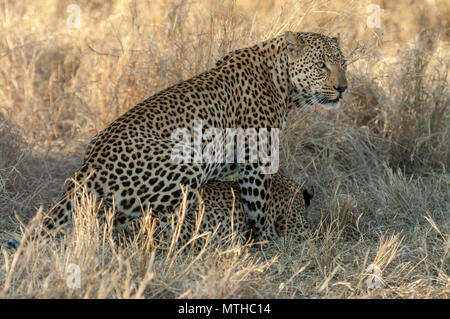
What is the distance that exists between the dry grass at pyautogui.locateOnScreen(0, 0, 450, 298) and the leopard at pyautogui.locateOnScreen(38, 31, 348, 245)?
26cm

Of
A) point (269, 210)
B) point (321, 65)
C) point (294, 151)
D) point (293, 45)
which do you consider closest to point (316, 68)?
point (321, 65)

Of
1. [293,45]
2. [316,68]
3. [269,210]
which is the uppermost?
[293,45]

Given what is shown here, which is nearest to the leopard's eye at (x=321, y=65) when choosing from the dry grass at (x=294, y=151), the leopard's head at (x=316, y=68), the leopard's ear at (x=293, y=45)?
the leopard's head at (x=316, y=68)

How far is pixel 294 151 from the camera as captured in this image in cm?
696

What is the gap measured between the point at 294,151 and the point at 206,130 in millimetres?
1847

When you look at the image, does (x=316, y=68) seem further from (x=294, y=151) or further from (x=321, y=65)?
(x=294, y=151)

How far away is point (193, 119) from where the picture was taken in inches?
209

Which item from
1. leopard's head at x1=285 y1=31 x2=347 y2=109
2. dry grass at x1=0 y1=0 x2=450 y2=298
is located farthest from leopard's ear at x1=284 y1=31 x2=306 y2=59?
dry grass at x1=0 y1=0 x2=450 y2=298

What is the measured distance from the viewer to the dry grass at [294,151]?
4379 mm

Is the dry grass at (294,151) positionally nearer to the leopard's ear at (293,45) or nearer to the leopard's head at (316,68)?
the leopard's head at (316,68)

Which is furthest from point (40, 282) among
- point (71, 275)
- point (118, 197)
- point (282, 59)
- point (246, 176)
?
point (282, 59)

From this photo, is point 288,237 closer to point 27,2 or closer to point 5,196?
point 5,196

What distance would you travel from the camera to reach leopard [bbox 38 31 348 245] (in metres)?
4.87

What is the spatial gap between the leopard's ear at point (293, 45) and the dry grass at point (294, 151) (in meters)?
1.01
